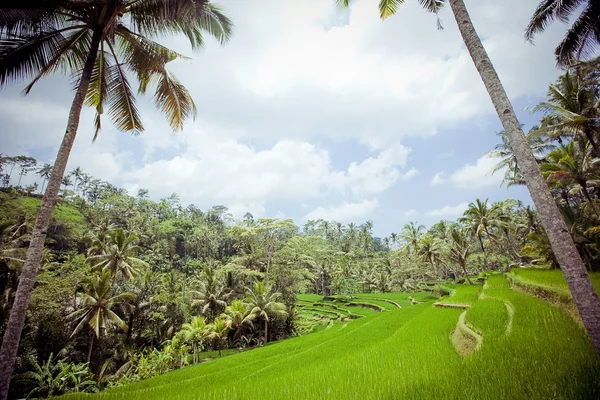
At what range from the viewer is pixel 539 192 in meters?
3.49

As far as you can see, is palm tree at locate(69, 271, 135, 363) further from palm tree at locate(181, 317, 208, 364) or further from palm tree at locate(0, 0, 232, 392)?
palm tree at locate(0, 0, 232, 392)

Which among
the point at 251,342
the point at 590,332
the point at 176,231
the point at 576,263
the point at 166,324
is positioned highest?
the point at 176,231

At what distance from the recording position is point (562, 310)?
22.5 ft

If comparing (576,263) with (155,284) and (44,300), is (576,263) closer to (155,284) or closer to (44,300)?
(44,300)

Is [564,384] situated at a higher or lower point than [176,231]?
lower

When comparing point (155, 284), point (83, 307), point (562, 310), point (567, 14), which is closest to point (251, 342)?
point (155, 284)

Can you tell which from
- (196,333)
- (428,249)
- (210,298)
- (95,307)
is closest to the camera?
(95,307)

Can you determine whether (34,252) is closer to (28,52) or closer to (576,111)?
(28,52)

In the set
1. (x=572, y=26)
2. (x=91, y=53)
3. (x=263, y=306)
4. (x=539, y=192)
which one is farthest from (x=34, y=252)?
(x=263, y=306)

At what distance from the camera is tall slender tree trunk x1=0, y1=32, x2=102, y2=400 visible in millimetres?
4051

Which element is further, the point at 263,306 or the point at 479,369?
the point at 263,306

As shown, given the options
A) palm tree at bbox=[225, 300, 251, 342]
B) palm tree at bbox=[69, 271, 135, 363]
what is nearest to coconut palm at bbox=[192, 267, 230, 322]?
palm tree at bbox=[225, 300, 251, 342]

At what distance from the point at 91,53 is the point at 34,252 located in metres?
4.02

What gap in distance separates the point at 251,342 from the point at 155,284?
12.4m
